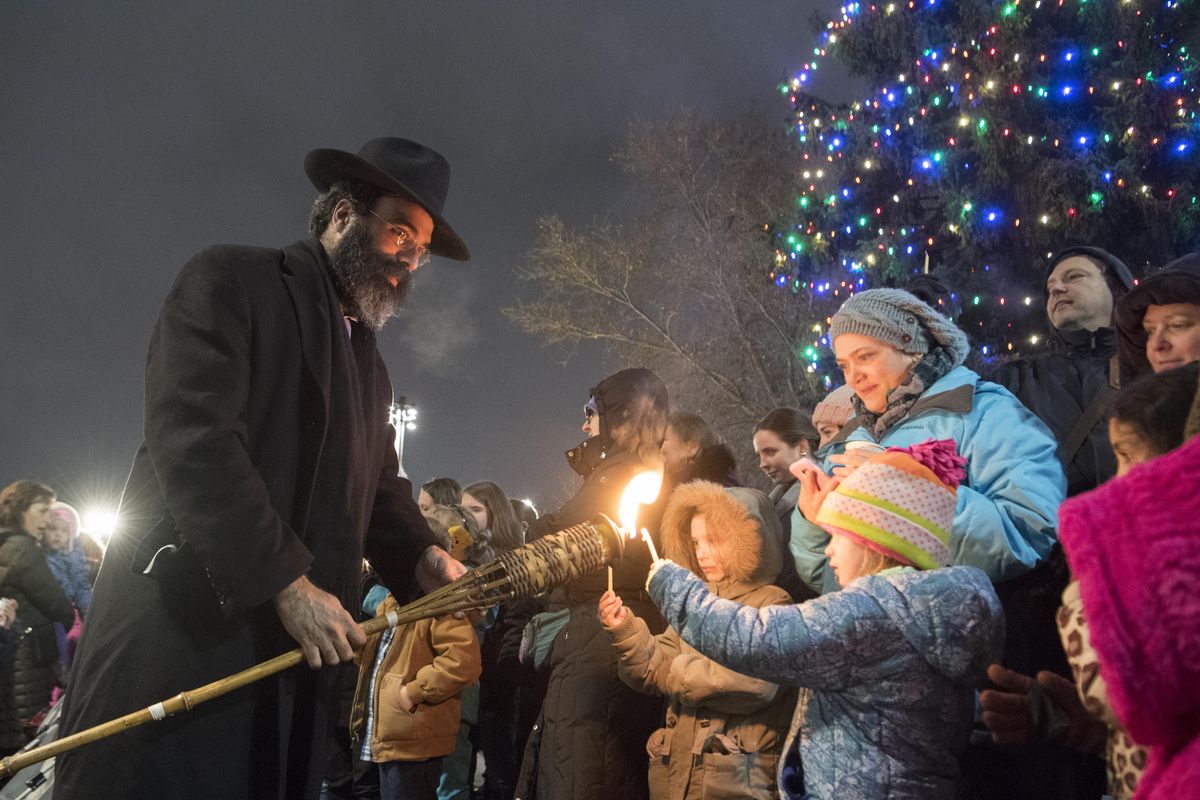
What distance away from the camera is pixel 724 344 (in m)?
21.0

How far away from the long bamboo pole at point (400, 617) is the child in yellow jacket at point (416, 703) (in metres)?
2.74

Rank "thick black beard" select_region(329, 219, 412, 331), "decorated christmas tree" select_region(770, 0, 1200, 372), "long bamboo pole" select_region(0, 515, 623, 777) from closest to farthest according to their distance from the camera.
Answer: "long bamboo pole" select_region(0, 515, 623, 777), "thick black beard" select_region(329, 219, 412, 331), "decorated christmas tree" select_region(770, 0, 1200, 372)

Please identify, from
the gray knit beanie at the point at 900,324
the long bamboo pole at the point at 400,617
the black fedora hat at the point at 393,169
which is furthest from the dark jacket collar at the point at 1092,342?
the black fedora hat at the point at 393,169

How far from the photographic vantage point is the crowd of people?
210 cm

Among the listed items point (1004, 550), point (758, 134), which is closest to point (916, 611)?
point (1004, 550)

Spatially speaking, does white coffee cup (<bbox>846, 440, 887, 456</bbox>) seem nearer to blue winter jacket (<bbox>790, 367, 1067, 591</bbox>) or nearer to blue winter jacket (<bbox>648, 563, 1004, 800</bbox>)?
blue winter jacket (<bbox>790, 367, 1067, 591</bbox>)

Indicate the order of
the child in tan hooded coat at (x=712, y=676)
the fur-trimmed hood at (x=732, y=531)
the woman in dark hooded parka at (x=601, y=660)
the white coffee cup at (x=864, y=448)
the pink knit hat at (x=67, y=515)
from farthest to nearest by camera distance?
the pink knit hat at (x=67, y=515)
the woman in dark hooded parka at (x=601, y=660)
the fur-trimmed hood at (x=732, y=531)
the child in tan hooded coat at (x=712, y=676)
the white coffee cup at (x=864, y=448)

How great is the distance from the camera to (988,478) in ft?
10.5

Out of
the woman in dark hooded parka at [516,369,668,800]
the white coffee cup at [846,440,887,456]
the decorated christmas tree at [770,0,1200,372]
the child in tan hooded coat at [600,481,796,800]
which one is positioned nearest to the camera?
the white coffee cup at [846,440,887,456]

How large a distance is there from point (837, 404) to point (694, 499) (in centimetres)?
196

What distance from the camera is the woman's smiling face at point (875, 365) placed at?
367 cm

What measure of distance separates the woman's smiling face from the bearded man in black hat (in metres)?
2.17

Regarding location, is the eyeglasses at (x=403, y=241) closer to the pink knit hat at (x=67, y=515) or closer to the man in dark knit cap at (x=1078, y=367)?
the man in dark knit cap at (x=1078, y=367)

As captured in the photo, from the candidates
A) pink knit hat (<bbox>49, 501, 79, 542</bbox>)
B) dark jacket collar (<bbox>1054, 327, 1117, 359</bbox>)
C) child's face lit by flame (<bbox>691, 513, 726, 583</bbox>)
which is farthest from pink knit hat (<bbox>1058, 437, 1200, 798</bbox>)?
pink knit hat (<bbox>49, 501, 79, 542</bbox>)
